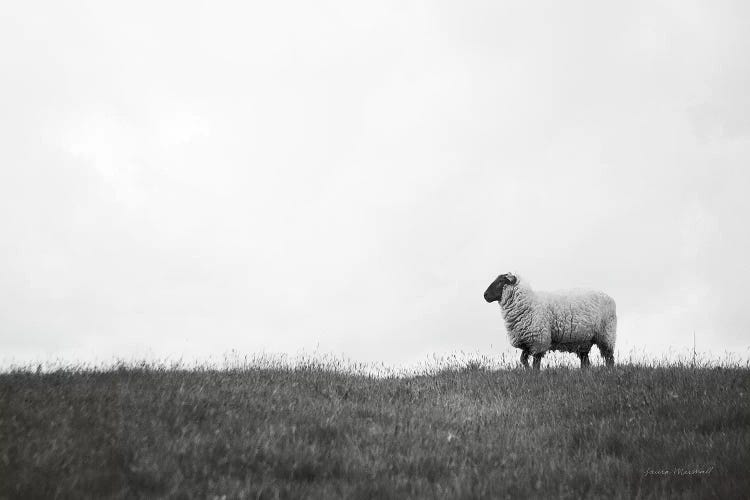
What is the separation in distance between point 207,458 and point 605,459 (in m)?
4.03

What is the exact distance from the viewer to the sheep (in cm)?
1334

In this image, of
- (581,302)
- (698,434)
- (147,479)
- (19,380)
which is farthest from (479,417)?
(581,302)

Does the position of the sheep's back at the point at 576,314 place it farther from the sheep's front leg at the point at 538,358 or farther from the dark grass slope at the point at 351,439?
the dark grass slope at the point at 351,439

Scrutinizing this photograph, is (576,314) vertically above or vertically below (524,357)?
above

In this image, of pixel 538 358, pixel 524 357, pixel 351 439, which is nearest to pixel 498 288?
pixel 524 357

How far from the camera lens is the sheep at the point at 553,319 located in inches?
525

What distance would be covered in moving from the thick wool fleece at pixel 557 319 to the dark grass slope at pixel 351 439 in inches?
183

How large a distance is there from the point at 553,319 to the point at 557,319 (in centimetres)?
12

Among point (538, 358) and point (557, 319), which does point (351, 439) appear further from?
point (557, 319)

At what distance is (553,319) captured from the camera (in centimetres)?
1367

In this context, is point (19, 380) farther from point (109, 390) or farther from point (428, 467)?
point (428, 467)

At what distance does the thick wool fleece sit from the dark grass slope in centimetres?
464
